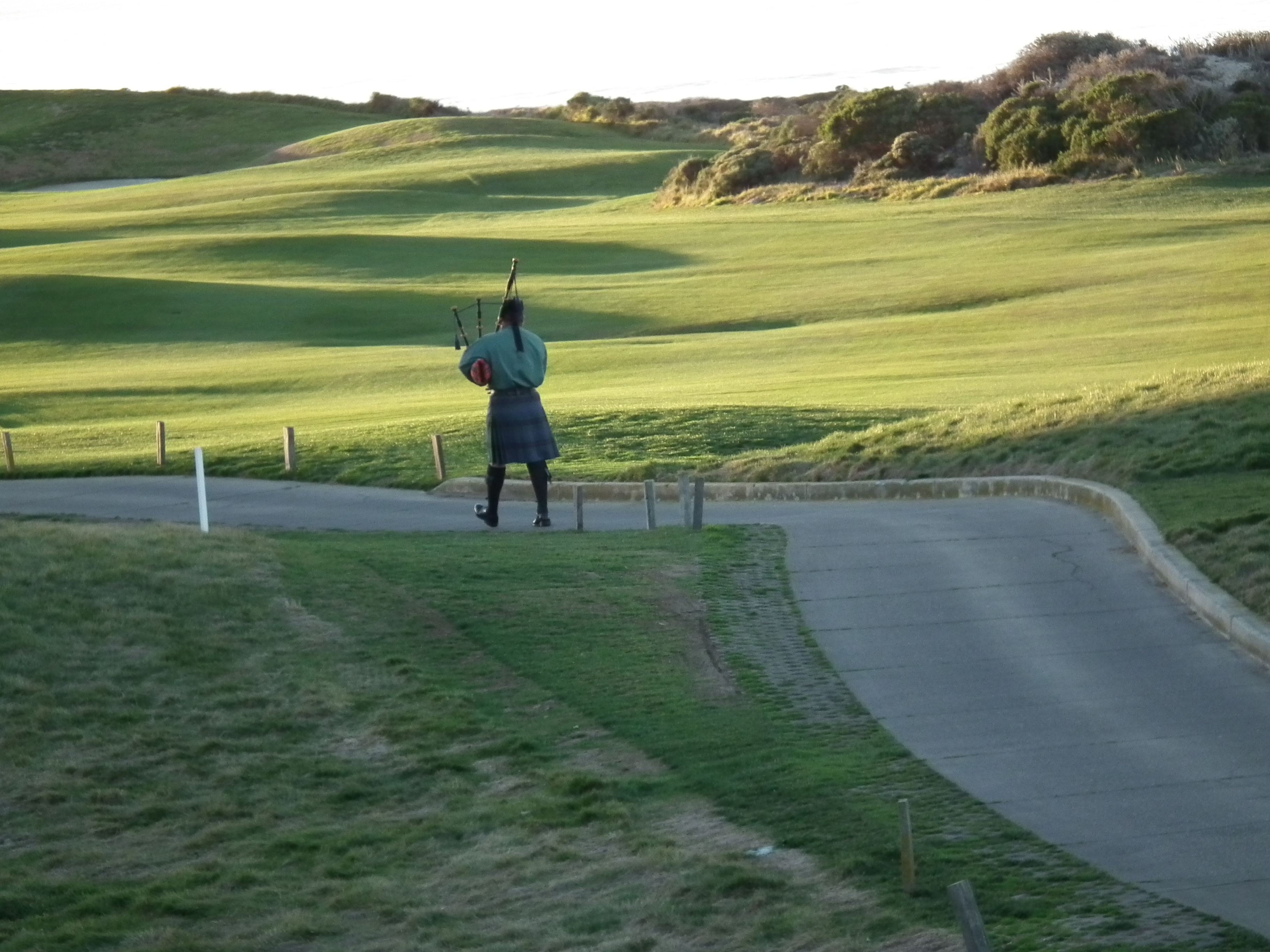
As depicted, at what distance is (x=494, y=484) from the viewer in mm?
15398

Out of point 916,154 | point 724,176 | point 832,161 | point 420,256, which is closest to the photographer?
point 420,256

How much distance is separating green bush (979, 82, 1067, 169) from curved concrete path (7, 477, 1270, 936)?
4080 cm

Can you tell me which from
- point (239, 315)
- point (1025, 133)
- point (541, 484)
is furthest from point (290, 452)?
point (1025, 133)

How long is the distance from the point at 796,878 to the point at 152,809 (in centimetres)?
314

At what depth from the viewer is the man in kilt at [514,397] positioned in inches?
568

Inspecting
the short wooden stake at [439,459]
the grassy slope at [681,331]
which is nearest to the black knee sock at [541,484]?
the grassy slope at [681,331]

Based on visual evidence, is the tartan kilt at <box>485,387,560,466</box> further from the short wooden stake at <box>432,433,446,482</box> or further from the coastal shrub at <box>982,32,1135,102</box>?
the coastal shrub at <box>982,32,1135,102</box>

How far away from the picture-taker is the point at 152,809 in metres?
7.52

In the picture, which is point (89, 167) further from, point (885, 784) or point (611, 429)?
point (885, 784)

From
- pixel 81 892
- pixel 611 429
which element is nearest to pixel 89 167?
pixel 611 429

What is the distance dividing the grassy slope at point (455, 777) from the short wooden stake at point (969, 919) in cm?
55

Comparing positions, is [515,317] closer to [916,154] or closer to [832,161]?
[916,154]

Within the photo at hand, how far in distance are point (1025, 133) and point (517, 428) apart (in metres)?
41.7

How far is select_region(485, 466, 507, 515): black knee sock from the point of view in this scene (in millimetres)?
15281
